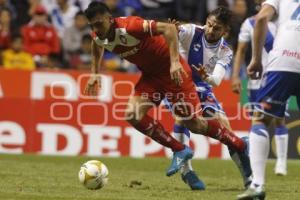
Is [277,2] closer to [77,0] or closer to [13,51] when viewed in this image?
[13,51]

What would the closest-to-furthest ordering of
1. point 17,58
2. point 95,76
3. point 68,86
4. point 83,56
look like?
point 95,76 < point 68,86 < point 17,58 < point 83,56

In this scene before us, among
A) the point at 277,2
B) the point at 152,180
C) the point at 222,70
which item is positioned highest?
the point at 277,2

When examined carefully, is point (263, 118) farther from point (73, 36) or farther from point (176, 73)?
point (73, 36)

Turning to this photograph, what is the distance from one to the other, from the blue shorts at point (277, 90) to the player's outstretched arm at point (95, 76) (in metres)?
2.86

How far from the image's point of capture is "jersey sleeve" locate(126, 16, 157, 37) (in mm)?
9836

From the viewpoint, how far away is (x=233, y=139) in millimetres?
10531

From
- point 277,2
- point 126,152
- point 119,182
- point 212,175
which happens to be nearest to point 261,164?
point 277,2

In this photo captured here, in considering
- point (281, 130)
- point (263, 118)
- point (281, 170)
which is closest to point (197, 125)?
point (263, 118)

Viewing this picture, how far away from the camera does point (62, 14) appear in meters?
21.0

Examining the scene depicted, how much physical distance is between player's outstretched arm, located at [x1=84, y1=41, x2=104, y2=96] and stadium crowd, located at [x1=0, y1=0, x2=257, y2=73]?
825 centimetres

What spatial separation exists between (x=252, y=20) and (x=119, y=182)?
11.7ft

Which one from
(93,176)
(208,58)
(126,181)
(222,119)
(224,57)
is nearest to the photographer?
(93,176)

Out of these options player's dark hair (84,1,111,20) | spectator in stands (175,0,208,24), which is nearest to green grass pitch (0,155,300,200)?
player's dark hair (84,1,111,20)

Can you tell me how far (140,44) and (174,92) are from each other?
0.73m
